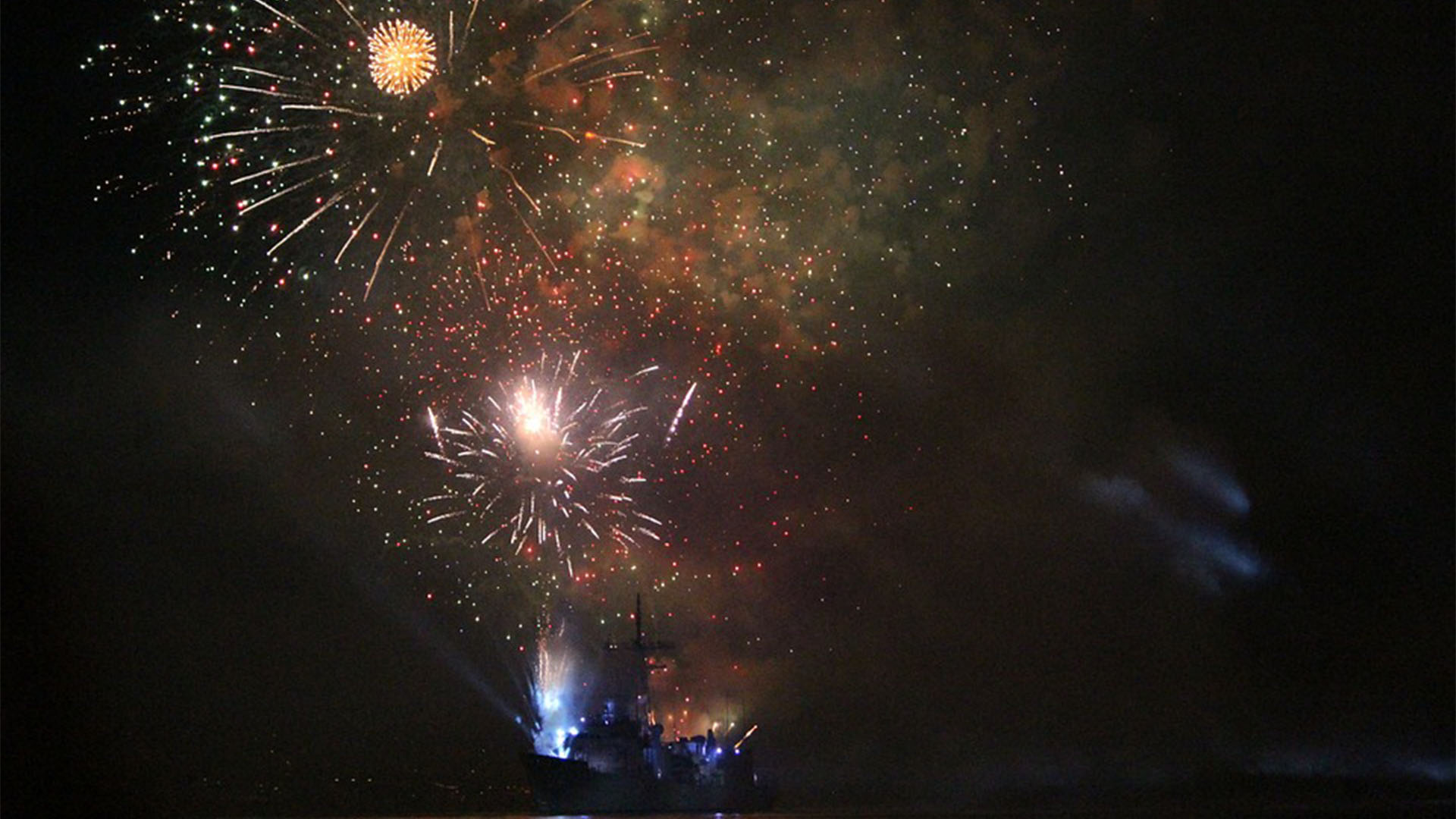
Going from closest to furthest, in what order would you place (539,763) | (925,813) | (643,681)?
(925,813) < (539,763) < (643,681)

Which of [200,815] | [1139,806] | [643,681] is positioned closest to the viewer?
[200,815]

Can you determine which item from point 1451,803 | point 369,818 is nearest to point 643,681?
point 369,818

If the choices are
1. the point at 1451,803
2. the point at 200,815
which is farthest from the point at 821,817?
the point at 1451,803

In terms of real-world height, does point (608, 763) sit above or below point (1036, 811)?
above

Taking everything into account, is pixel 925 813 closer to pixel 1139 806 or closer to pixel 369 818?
pixel 1139 806

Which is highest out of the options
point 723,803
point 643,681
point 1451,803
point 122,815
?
point 643,681

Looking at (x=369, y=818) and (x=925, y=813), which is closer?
(x=925, y=813)
